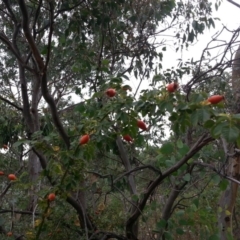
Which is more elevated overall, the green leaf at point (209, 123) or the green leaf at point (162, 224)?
the green leaf at point (209, 123)

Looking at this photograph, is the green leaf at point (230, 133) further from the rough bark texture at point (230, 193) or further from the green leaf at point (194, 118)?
the rough bark texture at point (230, 193)

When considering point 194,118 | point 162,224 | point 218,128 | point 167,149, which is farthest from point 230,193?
point 218,128

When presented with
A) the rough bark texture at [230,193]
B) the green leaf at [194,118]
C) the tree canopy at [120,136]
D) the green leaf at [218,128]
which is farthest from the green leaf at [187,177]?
the green leaf at [218,128]

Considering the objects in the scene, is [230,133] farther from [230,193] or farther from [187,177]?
[230,193]

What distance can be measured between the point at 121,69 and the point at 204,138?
8.30 feet

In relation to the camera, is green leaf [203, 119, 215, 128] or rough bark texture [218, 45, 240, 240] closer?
green leaf [203, 119, 215, 128]

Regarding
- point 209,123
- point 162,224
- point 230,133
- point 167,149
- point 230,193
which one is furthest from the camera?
point 230,193

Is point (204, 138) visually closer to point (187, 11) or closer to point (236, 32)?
point (236, 32)

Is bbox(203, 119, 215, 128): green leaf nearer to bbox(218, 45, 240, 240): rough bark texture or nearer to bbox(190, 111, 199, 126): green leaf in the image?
bbox(190, 111, 199, 126): green leaf

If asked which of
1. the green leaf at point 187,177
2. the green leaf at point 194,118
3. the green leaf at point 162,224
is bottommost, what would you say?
the green leaf at point 162,224

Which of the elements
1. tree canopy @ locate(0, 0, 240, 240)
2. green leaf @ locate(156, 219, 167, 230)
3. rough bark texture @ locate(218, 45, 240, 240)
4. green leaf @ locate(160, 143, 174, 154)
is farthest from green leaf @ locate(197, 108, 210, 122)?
rough bark texture @ locate(218, 45, 240, 240)

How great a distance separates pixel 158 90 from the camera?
2607mm

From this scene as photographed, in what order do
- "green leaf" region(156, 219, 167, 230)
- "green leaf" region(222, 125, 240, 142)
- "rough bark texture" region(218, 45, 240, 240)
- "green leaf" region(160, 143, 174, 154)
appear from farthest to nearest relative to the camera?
1. "rough bark texture" region(218, 45, 240, 240)
2. "green leaf" region(156, 219, 167, 230)
3. "green leaf" region(160, 143, 174, 154)
4. "green leaf" region(222, 125, 240, 142)

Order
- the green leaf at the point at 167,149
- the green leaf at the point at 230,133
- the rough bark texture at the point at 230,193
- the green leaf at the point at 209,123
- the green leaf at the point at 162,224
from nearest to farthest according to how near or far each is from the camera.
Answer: the green leaf at the point at 230,133
the green leaf at the point at 209,123
the green leaf at the point at 167,149
the green leaf at the point at 162,224
the rough bark texture at the point at 230,193
